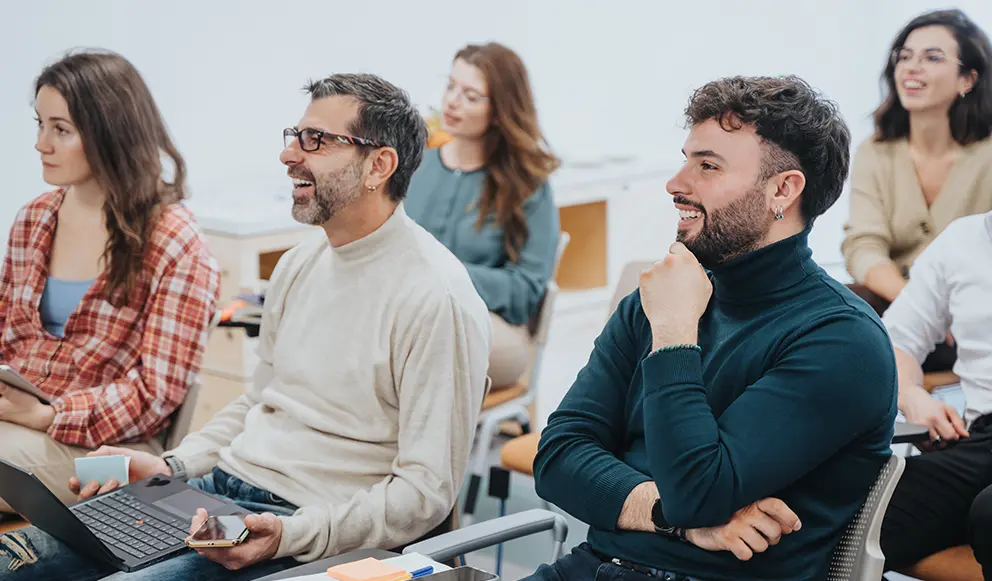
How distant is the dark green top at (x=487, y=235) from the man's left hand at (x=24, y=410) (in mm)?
1248

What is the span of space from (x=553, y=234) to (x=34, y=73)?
1627mm

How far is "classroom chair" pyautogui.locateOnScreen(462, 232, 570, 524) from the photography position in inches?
116

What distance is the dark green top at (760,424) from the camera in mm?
1478

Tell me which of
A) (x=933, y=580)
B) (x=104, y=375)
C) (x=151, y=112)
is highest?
(x=151, y=112)

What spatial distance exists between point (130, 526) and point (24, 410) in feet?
1.78

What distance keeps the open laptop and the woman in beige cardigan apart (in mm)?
2004

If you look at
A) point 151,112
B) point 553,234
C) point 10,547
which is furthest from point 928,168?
point 10,547

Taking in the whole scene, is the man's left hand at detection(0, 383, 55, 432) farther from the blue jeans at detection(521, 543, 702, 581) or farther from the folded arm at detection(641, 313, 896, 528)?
the folded arm at detection(641, 313, 896, 528)

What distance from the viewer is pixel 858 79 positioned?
603cm

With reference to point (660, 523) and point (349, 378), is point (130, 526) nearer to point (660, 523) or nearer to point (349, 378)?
point (349, 378)

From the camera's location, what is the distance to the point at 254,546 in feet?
5.62

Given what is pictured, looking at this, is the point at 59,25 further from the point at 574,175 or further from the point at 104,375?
the point at 574,175

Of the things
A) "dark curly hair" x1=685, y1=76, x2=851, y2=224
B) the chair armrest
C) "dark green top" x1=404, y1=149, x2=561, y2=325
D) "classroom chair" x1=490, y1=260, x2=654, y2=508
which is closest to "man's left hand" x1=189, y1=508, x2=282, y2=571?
the chair armrest

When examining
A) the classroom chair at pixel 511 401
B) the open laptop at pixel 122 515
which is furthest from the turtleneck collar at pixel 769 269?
the classroom chair at pixel 511 401
